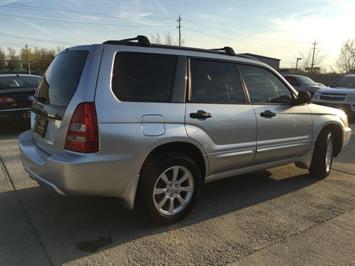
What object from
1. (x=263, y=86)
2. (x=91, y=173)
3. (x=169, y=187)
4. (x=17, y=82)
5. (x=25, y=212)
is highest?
(x=263, y=86)

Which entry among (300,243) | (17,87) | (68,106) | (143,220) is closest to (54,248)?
(143,220)

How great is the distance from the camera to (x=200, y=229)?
406 cm

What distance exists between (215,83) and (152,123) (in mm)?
1084

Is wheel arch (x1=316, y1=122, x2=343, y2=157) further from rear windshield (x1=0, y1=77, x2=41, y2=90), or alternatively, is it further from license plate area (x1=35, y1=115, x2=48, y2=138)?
rear windshield (x1=0, y1=77, x2=41, y2=90)

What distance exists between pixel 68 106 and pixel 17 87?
6864 mm

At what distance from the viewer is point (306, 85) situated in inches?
736

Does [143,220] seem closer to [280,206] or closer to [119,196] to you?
[119,196]

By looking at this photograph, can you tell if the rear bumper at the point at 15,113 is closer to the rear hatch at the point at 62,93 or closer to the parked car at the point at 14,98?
the parked car at the point at 14,98

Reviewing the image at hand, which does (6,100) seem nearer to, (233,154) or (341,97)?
(233,154)

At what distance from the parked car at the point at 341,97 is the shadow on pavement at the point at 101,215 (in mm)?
8478

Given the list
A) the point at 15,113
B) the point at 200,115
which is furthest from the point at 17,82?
the point at 200,115

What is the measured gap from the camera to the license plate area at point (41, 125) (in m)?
3.99

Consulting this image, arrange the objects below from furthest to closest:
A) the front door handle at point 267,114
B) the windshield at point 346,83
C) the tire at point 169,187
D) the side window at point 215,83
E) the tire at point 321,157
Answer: the windshield at point 346,83 → the tire at point 321,157 → the front door handle at point 267,114 → the side window at point 215,83 → the tire at point 169,187

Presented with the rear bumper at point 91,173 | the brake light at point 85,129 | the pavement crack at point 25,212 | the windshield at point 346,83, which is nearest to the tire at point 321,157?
the rear bumper at point 91,173
